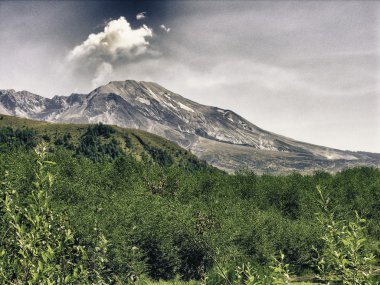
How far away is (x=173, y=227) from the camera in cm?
6088

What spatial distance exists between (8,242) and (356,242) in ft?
32.9

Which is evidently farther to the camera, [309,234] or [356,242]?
[309,234]

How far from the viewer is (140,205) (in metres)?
68.8

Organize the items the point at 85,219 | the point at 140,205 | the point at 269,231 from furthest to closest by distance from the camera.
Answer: the point at 269,231, the point at 140,205, the point at 85,219

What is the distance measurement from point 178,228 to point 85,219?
51.9 ft

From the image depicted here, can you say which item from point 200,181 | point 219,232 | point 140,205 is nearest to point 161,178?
point 200,181

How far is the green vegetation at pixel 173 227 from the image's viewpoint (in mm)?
9344

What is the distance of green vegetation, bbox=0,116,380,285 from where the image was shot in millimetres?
9344

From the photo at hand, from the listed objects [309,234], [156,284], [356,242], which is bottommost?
[156,284]

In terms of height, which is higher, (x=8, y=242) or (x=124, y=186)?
(x=8, y=242)

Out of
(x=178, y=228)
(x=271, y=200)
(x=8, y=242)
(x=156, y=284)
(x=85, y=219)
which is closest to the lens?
(x=8, y=242)

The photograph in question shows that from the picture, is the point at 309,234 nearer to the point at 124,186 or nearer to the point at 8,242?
the point at 124,186

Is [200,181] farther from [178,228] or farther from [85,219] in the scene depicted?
[85,219]

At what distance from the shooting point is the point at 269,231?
7400 centimetres
